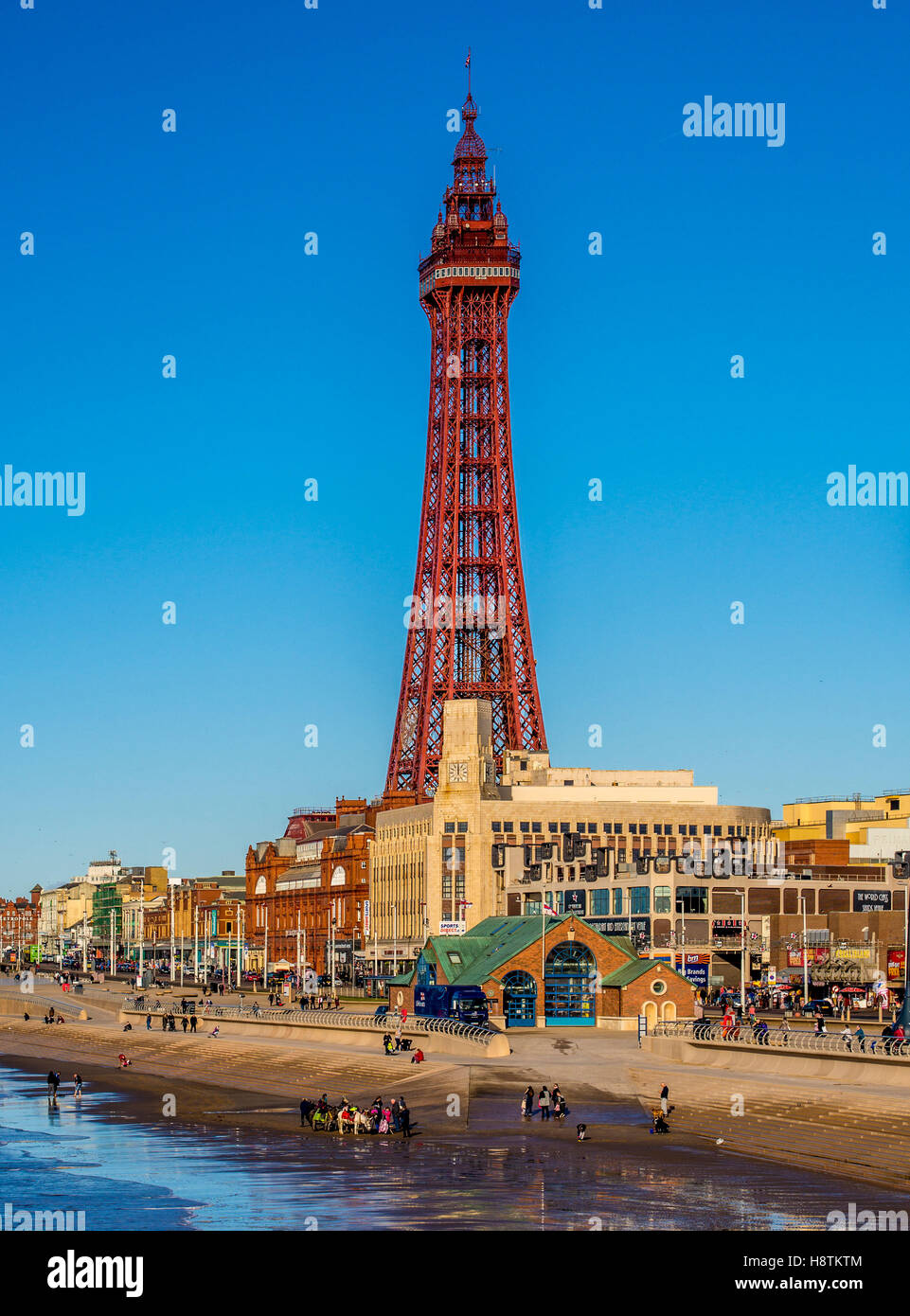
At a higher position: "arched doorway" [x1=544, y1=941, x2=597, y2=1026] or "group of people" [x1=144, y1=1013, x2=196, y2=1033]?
"arched doorway" [x1=544, y1=941, x2=597, y2=1026]

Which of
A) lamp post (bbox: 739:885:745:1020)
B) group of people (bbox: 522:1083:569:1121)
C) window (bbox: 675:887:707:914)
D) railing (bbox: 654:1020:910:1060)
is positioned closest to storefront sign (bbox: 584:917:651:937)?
window (bbox: 675:887:707:914)

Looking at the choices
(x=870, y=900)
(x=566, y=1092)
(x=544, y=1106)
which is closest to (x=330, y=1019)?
(x=566, y=1092)

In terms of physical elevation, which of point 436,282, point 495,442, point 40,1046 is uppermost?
point 436,282

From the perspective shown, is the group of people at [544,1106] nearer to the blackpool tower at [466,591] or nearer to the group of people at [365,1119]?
the group of people at [365,1119]

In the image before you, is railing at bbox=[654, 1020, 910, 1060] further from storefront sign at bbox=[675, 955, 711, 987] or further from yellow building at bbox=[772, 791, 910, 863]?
yellow building at bbox=[772, 791, 910, 863]
